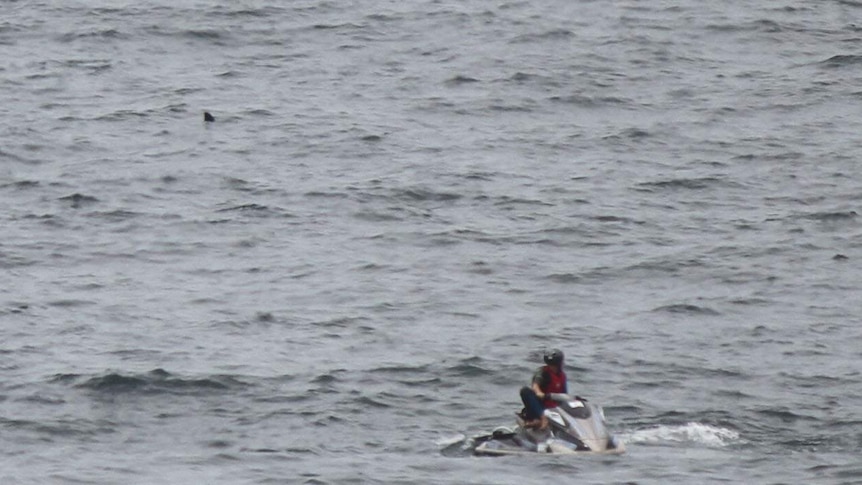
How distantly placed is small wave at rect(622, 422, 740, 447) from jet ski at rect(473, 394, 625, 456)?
99 centimetres

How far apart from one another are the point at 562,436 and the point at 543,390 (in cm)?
108

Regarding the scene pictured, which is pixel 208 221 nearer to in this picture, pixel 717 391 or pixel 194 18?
pixel 717 391

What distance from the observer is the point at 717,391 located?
104 feet

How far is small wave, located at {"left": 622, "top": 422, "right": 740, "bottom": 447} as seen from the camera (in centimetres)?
2875

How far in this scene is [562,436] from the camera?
28031 mm

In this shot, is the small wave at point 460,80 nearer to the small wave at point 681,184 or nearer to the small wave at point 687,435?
the small wave at point 681,184

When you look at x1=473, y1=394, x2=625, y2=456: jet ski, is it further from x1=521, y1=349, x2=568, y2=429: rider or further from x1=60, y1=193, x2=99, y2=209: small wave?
x1=60, y1=193, x2=99, y2=209: small wave

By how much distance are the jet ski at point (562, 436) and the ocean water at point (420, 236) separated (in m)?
0.28

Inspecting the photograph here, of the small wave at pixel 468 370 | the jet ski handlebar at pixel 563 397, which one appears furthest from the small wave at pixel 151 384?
the jet ski handlebar at pixel 563 397

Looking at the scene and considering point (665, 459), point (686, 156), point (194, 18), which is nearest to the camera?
point (665, 459)

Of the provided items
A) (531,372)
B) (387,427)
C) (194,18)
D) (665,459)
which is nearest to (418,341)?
(531,372)

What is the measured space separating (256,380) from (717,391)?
786 cm

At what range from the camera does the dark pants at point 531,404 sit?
92.3ft

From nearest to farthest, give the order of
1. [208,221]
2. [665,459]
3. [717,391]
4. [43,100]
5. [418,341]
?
1. [665,459]
2. [717,391]
3. [418,341]
4. [208,221]
5. [43,100]
